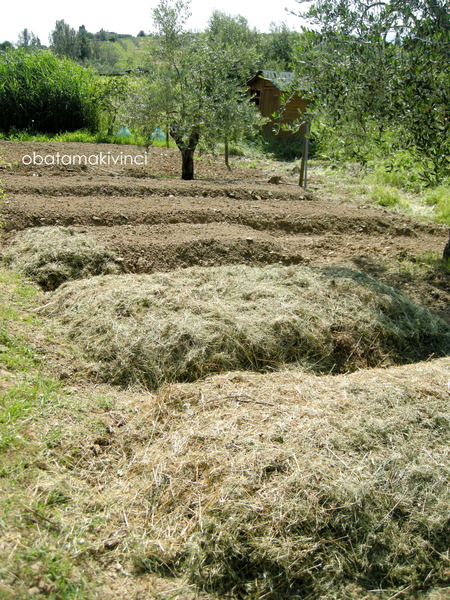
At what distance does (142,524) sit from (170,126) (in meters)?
10.3

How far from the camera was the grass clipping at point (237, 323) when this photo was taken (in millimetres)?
4219

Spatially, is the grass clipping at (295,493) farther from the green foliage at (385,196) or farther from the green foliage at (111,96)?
the green foliage at (111,96)

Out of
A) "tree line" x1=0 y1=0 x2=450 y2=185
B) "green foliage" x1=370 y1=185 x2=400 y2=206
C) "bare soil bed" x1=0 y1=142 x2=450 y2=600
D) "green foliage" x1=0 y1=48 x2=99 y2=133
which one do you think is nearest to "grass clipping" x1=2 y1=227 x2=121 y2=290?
"bare soil bed" x1=0 y1=142 x2=450 y2=600

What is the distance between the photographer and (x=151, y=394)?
387cm

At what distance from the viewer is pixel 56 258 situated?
5.93 m

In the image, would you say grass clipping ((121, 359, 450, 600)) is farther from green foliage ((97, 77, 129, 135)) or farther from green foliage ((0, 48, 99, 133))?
green foliage ((0, 48, 99, 133))

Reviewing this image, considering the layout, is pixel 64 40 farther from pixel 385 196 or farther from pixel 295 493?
pixel 295 493

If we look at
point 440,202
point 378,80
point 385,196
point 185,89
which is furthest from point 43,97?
point 378,80

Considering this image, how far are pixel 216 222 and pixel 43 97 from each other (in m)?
12.0

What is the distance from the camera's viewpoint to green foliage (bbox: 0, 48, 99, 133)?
1681 centimetres

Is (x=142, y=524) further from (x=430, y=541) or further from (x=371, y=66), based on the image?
(x=371, y=66)

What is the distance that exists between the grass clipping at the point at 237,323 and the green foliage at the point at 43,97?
45.5ft

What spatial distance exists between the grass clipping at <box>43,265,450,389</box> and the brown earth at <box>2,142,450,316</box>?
95 cm

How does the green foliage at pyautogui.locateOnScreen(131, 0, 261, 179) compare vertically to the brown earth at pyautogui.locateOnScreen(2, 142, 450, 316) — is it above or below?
above
